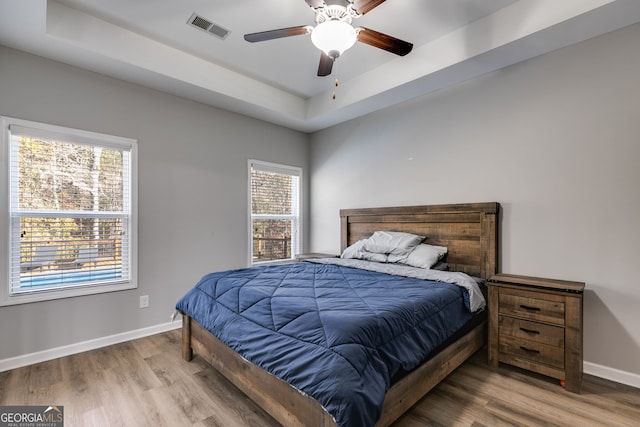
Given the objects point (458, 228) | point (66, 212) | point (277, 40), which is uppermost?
point (277, 40)

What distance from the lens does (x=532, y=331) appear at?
237 centimetres

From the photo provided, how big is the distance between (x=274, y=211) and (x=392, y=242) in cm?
197

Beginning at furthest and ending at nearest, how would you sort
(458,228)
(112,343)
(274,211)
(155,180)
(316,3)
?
1. (274,211)
2. (155,180)
3. (458,228)
4. (112,343)
5. (316,3)

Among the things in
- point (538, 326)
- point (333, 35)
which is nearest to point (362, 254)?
point (538, 326)

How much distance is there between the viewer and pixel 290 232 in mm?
4863

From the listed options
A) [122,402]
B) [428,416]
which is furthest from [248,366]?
[428,416]

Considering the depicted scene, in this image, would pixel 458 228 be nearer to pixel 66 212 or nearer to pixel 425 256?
pixel 425 256

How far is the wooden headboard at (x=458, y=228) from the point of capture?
292cm

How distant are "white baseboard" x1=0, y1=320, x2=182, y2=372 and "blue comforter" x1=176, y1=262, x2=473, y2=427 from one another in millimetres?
1022

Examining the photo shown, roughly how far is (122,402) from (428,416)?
203 centimetres

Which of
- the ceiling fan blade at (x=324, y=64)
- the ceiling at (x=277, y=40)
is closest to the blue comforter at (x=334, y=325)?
the ceiling fan blade at (x=324, y=64)

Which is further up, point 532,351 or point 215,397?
point 532,351

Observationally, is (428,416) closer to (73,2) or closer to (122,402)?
(122,402)

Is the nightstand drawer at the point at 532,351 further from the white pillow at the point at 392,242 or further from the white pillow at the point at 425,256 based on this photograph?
the white pillow at the point at 392,242
